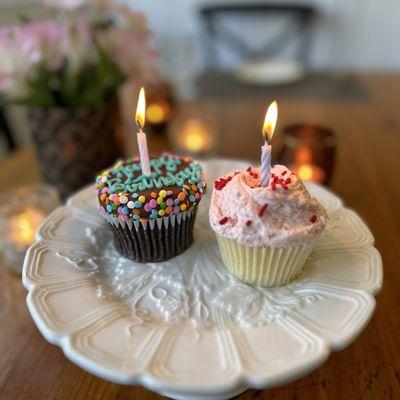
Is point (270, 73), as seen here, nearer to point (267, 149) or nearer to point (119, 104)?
point (119, 104)

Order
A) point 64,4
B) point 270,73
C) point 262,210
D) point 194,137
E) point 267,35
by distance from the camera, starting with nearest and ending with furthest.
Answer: point 262,210 → point 64,4 → point 194,137 → point 270,73 → point 267,35

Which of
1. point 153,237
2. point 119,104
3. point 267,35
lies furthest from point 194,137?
point 267,35

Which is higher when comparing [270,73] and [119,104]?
[119,104]

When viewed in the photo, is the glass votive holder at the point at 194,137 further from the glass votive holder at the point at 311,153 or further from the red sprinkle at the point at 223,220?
the red sprinkle at the point at 223,220

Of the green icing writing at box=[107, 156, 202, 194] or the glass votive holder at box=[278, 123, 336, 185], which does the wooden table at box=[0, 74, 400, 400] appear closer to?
the glass votive holder at box=[278, 123, 336, 185]

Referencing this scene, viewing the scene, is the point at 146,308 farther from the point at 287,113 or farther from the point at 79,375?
the point at 287,113

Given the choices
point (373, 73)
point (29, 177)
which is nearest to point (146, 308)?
point (29, 177)
